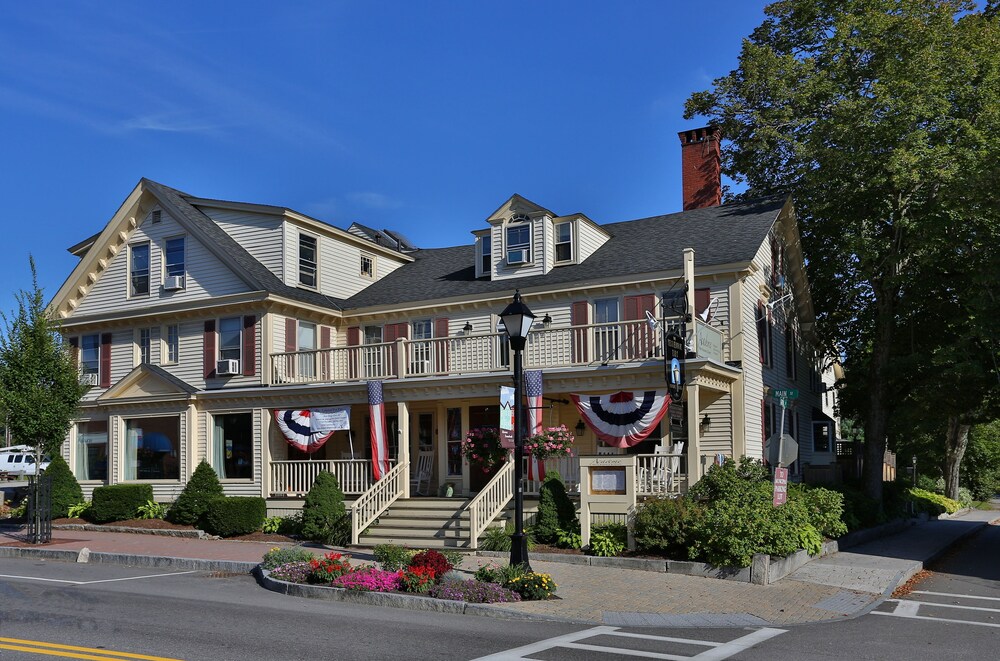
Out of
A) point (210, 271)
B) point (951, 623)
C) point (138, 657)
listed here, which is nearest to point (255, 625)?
point (138, 657)

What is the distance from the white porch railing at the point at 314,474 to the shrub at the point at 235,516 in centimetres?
101

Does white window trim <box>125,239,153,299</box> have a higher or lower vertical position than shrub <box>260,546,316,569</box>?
higher

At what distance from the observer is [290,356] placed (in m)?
25.0

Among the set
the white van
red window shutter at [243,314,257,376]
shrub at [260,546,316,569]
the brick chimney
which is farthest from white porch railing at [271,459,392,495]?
the white van

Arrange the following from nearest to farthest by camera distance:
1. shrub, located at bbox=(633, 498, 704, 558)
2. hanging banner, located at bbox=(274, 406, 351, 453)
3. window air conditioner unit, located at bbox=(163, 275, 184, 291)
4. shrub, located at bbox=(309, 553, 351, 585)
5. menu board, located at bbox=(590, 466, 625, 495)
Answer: shrub, located at bbox=(309, 553, 351, 585) < shrub, located at bbox=(633, 498, 704, 558) < menu board, located at bbox=(590, 466, 625, 495) < hanging banner, located at bbox=(274, 406, 351, 453) < window air conditioner unit, located at bbox=(163, 275, 184, 291)

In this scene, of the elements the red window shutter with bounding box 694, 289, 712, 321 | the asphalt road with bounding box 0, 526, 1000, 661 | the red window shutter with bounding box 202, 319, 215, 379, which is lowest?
the asphalt road with bounding box 0, 526, 1000, 661

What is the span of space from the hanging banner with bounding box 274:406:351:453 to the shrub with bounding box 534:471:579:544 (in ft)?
22.7

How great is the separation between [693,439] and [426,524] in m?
6.18

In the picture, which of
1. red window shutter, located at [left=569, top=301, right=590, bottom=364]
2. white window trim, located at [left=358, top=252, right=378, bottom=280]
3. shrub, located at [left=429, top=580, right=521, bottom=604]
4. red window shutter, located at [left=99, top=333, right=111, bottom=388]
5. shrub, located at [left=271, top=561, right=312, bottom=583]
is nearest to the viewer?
shrub, located at [left=429, top=580, right=521, bottom=604]

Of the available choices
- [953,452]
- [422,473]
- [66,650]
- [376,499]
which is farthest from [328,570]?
[953,452]

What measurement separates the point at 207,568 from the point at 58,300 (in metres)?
15.3

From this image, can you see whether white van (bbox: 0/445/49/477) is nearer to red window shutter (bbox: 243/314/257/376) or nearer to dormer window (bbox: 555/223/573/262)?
red window shutter (bbox: 243/314/257/376)

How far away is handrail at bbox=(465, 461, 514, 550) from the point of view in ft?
61.4

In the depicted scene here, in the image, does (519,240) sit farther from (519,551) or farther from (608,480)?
(519,551)
